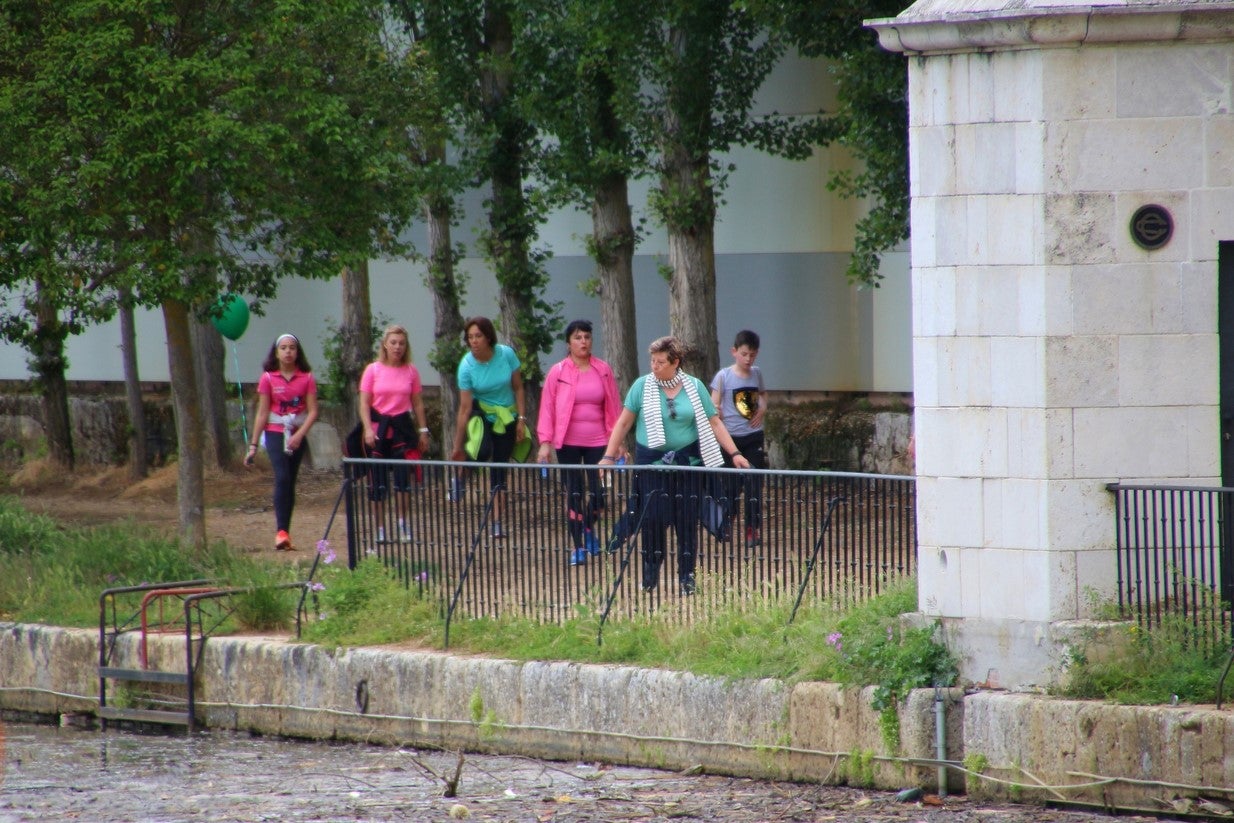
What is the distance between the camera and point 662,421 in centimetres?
1077

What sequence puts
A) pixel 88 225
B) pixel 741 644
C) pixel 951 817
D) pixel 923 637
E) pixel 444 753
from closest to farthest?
1. pixel 951 817
2. pixel 923 637
3. pixel 741 644
4. pixel 444 753
5. pixel 88 225

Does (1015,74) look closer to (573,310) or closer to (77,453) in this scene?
(573,310)

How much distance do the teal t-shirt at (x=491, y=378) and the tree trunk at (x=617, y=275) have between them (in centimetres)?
433

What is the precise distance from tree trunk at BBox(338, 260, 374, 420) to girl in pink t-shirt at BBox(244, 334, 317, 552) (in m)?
6.88

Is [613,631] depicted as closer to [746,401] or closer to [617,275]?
[746,401]

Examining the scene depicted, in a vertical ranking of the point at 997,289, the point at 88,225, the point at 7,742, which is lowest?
the point at 7,742

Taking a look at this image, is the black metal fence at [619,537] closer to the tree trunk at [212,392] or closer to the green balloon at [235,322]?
the green balloon at [235,322]

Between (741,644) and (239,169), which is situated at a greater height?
(239,169)

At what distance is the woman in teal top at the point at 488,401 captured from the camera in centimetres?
1298

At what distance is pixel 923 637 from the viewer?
821 centimetres

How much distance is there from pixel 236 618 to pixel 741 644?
3.50 meters

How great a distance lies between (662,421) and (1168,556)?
3653 mm

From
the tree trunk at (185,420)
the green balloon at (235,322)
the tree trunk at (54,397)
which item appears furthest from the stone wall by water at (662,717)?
the tree trunk at (54,397)

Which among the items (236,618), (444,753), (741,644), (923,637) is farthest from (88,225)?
(923,637)
